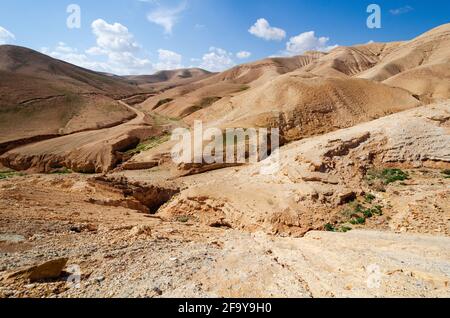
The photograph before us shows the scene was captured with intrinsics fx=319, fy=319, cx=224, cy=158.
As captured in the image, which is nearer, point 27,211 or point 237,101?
point 27,211

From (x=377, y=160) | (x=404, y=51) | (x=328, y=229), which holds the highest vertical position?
(x=404, y=51)

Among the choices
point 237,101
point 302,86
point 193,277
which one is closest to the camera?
point 193,277

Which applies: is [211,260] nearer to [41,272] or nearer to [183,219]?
[41,272]

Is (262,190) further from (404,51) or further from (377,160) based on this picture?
(404,51)

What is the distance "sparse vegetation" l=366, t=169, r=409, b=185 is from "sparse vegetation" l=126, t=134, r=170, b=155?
14.9 meters

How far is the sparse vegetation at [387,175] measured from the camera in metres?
11.0

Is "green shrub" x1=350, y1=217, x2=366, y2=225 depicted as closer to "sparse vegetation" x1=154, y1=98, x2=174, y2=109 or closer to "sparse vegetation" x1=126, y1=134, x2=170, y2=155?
"sparse vegetation" x1=126, y1=134, x2=170, y2=155

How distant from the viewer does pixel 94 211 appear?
998 cm

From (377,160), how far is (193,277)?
9.74 meters

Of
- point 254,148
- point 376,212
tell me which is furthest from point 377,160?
point 254,148

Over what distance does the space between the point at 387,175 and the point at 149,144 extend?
17.0m

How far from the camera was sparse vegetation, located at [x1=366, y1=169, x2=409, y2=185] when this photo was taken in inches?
435

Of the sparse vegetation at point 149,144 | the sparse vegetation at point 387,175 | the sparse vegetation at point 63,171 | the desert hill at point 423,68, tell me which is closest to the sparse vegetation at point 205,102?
the sparse vegetation at point 149,144

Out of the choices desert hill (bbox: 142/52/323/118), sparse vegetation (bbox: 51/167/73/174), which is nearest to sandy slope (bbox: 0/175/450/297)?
sparse vegetation (bbox: 51/167/73/174)
